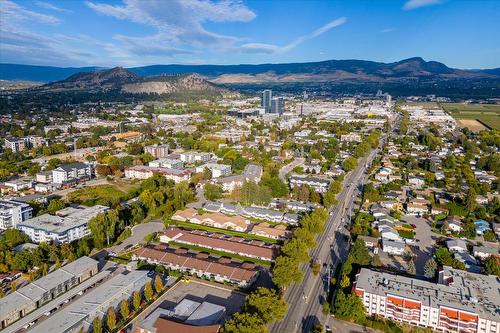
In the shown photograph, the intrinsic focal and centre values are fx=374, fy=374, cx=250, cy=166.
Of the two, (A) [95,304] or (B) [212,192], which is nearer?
(A) [95,304]

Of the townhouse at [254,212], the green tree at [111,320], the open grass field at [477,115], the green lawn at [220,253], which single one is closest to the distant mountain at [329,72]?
the open grass field at [477,115]

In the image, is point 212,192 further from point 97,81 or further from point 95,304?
point 97,81

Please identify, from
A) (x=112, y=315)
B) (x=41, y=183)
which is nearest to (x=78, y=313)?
(x=112, y=315)

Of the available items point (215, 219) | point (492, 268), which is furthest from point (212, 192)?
point (492, 268)

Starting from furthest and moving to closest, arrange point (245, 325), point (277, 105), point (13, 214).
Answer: point (277, 105), point (13, 214), point (245, 325)

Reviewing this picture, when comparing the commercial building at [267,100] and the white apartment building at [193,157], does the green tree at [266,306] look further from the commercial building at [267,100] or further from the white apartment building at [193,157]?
the commercial building at [267,100]
